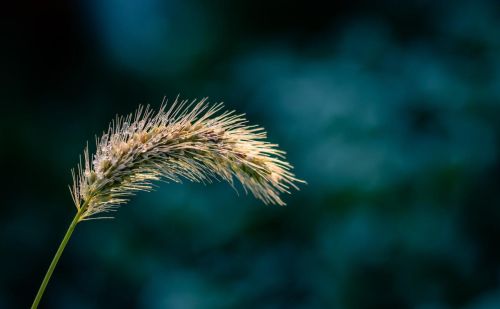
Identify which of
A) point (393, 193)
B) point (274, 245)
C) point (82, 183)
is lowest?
point (82, 183)

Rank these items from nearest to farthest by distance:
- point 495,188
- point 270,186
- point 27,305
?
1. point 270,186
2. point 27,305
3. point 495,188

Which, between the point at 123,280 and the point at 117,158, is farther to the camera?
the point at 123,280

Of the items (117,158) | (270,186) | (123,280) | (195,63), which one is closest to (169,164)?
(117,158)

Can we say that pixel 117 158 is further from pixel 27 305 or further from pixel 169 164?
pixel 27 305

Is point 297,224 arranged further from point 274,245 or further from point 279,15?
point 279,15

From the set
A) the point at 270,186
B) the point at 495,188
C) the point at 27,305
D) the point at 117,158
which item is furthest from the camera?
the point at 495,188

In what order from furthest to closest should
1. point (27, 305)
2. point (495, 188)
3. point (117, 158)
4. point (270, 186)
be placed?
1. point (495, 188)
2. point (27, 305)
3. point (270, 186)
4. point (117, 158)

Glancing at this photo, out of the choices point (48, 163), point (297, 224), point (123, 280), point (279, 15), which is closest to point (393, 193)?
point (297, 224)

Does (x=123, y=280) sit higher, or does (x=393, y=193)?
(x=393, y=193)

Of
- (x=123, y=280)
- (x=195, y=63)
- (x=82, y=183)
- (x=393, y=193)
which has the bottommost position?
(x=82, y=183)
